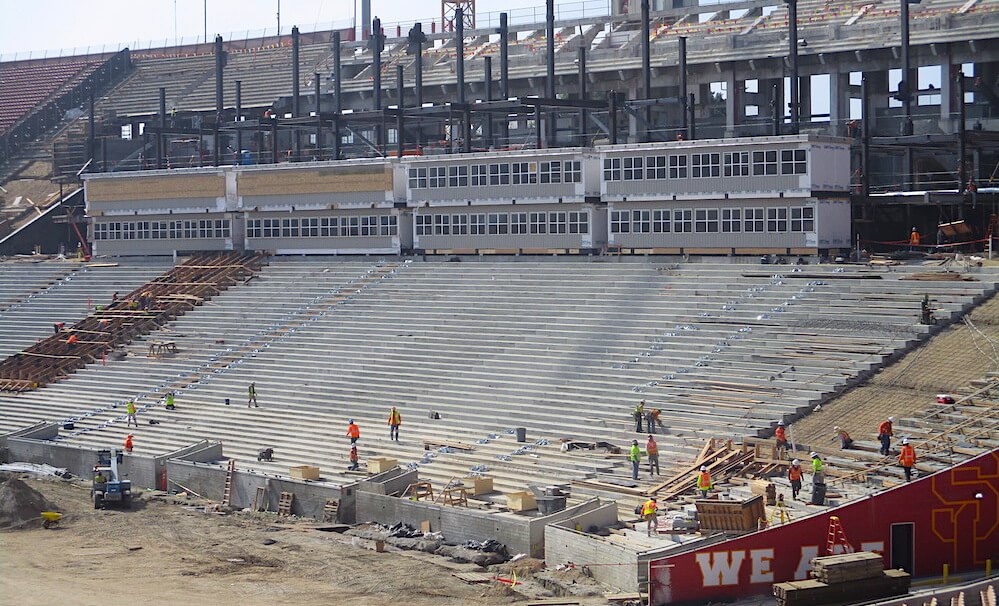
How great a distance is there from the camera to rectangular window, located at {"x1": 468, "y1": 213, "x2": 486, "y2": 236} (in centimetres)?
5650

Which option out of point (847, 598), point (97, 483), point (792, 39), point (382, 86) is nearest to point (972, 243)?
point (792, 39)

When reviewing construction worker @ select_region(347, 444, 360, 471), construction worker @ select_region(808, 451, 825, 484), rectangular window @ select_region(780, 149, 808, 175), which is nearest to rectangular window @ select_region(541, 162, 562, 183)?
rectangular window @ select_region(780, 149, 808, 175)

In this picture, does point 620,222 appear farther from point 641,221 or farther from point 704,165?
point 704,165

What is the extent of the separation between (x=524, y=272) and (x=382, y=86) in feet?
97.8

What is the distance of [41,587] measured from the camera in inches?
1203

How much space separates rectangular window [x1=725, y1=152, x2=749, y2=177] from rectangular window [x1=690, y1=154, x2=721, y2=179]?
36 centimetres

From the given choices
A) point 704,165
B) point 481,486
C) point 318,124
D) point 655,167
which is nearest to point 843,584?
point 481,486

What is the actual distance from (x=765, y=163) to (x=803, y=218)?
2.12 m

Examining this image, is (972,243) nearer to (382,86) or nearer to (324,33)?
(382,86)

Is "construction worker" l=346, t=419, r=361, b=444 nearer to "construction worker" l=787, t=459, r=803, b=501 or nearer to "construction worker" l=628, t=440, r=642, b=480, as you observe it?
"construction worker" l=628, t=440, r=642, b=480

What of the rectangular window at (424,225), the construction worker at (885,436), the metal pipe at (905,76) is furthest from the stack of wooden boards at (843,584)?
the rectangular window at (424,225)

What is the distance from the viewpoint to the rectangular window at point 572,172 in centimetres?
5350

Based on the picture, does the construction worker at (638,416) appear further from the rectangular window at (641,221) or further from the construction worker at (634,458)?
the rectangular window at (641,221)

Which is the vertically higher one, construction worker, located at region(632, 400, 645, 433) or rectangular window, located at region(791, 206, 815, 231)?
rectangular window, located at region(791, 206, 815, 231)
